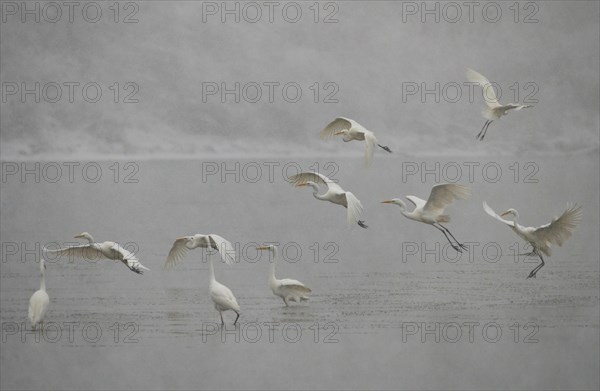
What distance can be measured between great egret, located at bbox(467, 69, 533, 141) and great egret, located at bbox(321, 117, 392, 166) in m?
0.53

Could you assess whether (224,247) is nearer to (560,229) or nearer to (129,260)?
(129,260)

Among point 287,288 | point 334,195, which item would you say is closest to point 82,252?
point 287,288

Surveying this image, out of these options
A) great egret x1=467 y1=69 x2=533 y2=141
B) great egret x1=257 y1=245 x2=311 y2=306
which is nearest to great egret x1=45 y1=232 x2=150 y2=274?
great egret x1=257 y1=245 x2=311 y2=306

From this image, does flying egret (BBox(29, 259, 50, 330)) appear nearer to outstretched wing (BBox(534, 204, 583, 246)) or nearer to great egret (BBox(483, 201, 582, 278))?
great egret (BBox(483, 201, 582, 278))

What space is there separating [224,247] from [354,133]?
90 cm

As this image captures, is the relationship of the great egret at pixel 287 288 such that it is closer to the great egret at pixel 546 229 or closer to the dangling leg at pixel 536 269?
the great egret at pixel 546 229

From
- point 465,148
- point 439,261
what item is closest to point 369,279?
point 439,261

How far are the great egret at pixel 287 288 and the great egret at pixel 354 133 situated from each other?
2.25 feet

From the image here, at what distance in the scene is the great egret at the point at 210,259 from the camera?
5.15m

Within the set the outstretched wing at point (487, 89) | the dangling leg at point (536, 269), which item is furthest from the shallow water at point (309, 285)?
the outstretched wing at point (487, 89)

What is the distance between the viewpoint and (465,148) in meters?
5.36

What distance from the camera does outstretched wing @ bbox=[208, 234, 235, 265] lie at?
206 inches

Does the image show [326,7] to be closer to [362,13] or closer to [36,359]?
[362,13]

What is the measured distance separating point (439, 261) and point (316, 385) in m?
0.91
